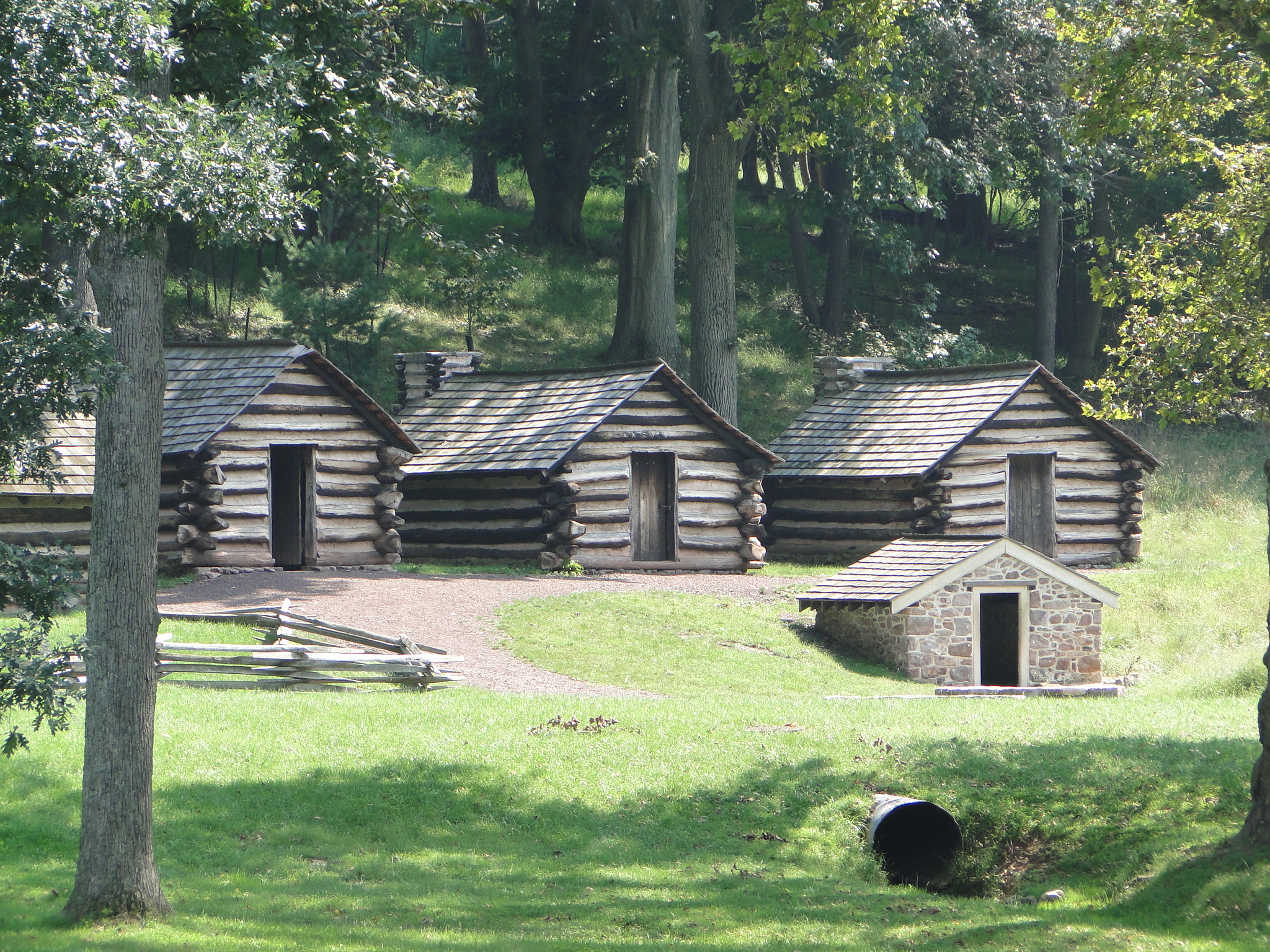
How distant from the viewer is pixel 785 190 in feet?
131

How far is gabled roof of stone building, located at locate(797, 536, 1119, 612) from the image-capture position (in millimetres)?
19109

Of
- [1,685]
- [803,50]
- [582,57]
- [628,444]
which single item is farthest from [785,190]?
[1,685]

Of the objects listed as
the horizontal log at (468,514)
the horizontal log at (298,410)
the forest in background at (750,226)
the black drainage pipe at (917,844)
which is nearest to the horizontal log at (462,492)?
the horizontal log at (468,514)

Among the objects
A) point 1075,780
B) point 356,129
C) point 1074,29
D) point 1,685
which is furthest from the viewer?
point 1074,29

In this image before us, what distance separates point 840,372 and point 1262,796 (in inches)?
853

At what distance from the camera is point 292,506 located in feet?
82.3

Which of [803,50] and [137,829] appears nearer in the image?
[137,829]

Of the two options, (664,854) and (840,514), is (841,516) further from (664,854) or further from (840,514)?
(664,854)

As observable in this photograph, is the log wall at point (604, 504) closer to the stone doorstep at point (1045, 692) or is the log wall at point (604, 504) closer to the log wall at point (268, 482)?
the log wall at point (268, 482)

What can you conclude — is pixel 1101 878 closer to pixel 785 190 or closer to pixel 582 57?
pixel 785 190

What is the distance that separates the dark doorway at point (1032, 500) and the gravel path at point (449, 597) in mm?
5909

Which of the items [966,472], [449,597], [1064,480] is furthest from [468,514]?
[1064,480]

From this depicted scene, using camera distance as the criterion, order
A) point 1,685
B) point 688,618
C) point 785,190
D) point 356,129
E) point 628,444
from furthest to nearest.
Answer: point 785,190 < point 628,444 < point 688,618 < point 356,129 < point 1,685

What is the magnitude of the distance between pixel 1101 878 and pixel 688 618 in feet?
34.8
